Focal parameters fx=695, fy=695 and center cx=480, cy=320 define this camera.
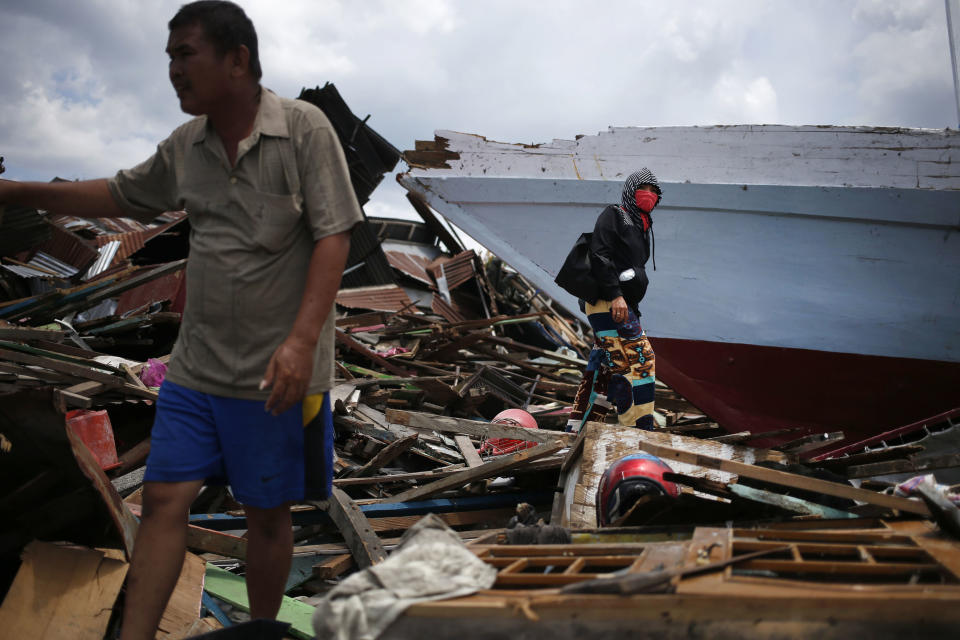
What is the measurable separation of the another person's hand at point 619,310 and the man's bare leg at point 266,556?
2.92 meters

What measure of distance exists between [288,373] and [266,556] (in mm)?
655

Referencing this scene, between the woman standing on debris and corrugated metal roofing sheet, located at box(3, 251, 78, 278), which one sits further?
corrugated metal roofing sheet, located at box(3, 251, 78, 278)

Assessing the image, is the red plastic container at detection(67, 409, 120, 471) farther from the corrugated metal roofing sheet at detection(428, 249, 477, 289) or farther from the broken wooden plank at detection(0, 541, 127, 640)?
the corrugated metal roofing sheet at detection(428, 249, 477, 289)

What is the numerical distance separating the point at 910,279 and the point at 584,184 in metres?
2.84

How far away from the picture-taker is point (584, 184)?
6516 mm

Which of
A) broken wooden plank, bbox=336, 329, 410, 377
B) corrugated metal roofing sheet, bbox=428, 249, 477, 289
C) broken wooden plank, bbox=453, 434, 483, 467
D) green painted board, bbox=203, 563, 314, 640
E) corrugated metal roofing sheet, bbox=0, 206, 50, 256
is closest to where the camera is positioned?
green painted board, bbox=203, 563, 314, 640

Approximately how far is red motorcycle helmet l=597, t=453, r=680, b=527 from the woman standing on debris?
1.92m

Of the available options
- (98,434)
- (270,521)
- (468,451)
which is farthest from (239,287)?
(468,451)

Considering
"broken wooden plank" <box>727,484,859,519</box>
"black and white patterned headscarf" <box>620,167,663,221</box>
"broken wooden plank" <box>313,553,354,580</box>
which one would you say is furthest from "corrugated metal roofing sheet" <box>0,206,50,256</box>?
"broken wooden plank" <box>727,484,859,519</box>

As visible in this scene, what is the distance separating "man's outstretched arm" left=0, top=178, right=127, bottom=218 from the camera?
83.4 inches

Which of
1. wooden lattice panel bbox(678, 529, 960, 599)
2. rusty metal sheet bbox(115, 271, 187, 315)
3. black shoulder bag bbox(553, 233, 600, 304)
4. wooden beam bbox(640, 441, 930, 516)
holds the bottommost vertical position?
wooden lattice panel bbox(678, 529, 960, 599)

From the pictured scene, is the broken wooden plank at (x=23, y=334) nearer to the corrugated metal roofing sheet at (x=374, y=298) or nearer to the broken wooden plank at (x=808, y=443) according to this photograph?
the broken wooden plank at (x=808, y=443)

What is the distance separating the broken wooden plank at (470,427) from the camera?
13.1 feet

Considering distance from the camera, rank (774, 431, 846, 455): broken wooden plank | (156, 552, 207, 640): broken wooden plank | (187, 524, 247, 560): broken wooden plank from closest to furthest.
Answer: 1. (156, 552, 207, 640): broken wooden plank
2. (187, 524, 247, 560): broken wooden plank
3. (774, 431, 846, 455): broken wooden plank
